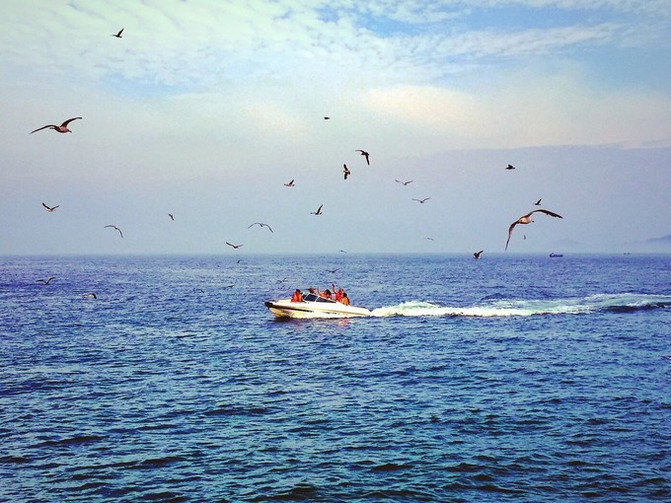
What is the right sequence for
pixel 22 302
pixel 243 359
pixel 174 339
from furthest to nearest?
pixel 22 302, pixel 174 339, pixel 243 359

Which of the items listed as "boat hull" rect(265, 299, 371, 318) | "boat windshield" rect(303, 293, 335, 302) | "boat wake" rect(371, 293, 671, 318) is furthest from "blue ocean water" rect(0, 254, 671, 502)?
"boat wake" rect(371, 293, 671, 318)

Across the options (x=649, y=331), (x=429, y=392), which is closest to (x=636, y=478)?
(x=429, y=392)

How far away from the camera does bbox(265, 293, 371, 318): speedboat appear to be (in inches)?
1971

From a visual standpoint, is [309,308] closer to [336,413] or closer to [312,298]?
[312,298]

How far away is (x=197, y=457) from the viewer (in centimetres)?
1833

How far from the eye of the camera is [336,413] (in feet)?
75.7

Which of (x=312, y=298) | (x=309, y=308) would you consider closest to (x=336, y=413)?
(x=309, y=308)

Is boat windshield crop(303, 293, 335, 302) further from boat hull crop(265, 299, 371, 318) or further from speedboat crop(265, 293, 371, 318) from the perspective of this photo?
boat hull crop(265, 299, 371, 318)

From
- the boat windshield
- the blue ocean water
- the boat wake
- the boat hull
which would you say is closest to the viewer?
the blue ocean water

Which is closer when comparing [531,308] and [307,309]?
[307,309]

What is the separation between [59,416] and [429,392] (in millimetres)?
15578

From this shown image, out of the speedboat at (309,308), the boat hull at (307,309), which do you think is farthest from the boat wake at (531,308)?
the speedboat at (309,308)

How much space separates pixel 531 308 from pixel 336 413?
4354cm

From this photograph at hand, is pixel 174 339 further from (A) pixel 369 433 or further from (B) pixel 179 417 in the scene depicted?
(A) pixel 369 433
